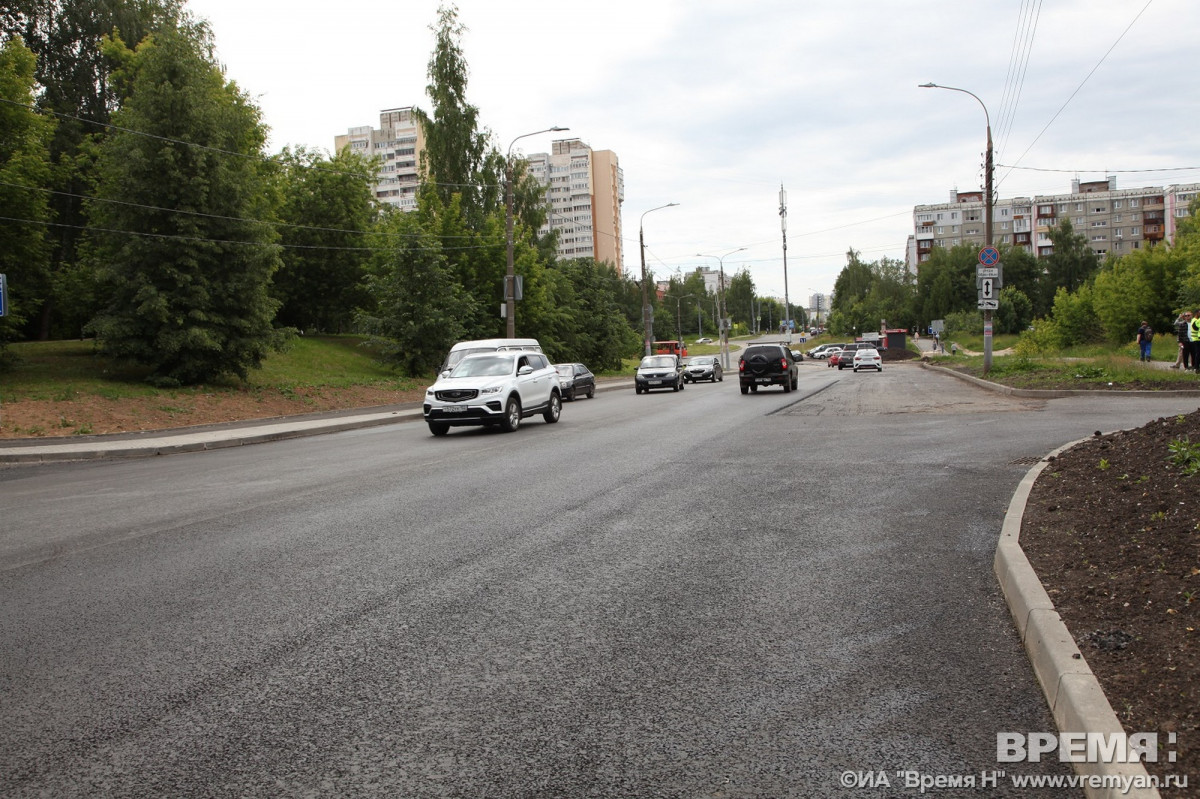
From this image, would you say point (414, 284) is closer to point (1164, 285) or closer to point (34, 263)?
point (34, 263)

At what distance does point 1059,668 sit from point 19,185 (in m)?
29.9

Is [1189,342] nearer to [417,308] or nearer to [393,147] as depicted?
[417,308]

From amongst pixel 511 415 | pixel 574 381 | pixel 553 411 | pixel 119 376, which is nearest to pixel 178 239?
pixel 119 376

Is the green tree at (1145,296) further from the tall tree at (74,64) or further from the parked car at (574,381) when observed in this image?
the tall tree at (74,64)

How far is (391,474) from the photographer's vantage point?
11.6m

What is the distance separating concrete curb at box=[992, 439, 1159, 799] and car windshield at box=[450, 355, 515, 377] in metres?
14.1

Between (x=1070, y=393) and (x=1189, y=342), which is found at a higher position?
(x=1189, y=342)

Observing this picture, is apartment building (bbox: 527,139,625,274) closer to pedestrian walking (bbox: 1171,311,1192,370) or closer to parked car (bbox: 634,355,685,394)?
parked car (bbox: 634,355,685,394)

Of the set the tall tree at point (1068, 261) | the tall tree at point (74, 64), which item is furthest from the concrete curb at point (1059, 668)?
the tall tree at point (1068, 261)

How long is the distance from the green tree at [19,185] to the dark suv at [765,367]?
71.8ft

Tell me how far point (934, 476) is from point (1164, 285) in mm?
51627

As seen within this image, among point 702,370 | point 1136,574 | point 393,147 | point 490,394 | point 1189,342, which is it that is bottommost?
point 702,370

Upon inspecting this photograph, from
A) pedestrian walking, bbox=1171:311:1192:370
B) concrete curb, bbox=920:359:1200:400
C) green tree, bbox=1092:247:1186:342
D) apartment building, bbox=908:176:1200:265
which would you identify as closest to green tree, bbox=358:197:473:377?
concrete curb, bbox=920:359:1200:400

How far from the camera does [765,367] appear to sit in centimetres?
2877
